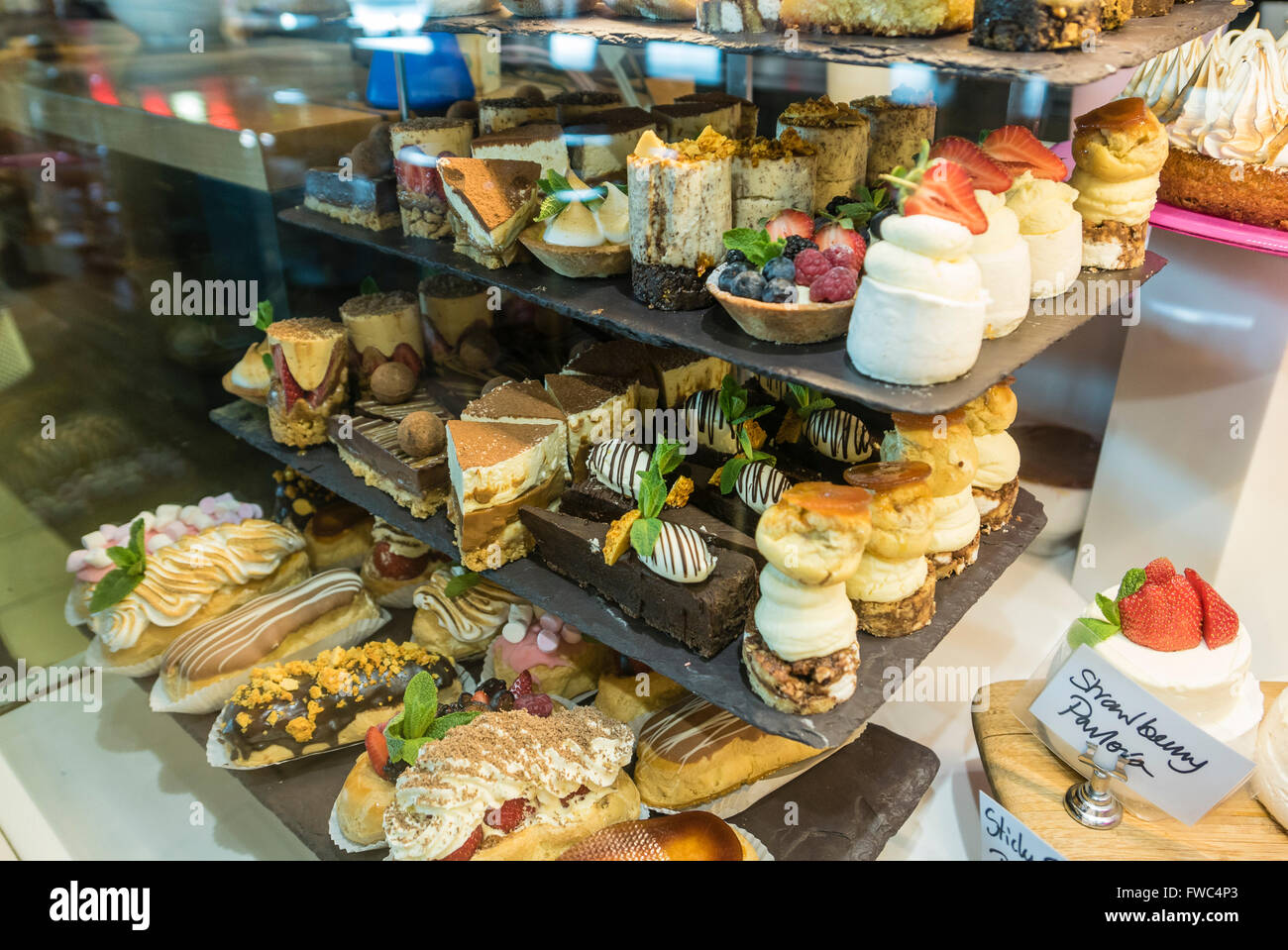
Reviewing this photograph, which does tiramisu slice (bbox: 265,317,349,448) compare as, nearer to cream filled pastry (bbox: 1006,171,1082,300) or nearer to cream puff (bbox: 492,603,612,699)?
cream puff (bbox: 492,603,612,699)

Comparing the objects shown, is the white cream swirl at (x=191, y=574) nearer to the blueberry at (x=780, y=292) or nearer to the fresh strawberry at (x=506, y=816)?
the fresh strawberry at (x=506, y=816)

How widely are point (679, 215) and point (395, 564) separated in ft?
4.75

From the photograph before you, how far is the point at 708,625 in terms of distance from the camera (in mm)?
1972

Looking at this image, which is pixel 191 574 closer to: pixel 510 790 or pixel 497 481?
pixel 497 481

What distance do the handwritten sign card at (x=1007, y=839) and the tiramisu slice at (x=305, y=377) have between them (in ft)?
6.72

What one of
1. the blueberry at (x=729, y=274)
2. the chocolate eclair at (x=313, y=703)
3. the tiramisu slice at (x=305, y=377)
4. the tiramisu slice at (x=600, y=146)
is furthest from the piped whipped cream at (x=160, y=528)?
the blueberry at (x=729, y=274)

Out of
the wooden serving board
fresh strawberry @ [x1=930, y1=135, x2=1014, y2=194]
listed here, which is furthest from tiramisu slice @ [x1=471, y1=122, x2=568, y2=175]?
the wooden serving board

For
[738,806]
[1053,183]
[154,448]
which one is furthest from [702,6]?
[154,448]

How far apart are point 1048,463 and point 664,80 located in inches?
66.6

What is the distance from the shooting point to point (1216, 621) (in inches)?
77.1

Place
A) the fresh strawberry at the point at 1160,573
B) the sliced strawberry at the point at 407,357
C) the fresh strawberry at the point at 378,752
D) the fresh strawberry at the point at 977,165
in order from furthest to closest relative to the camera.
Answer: the sliced strawberry at the point at 407,357 → the fresh strawberry at the point at 378,752 → the fresh strawberry at the point at 1160,573 → the fresh strawberry at the point at 977,165

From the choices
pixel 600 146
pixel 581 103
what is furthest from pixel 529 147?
pixel 581 103

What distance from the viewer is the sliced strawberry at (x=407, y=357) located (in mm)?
2848

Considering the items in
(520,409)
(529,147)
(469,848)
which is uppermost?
(529,147)
